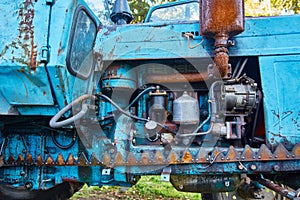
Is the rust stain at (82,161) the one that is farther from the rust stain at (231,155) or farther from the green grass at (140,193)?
the green grass at (140,193)

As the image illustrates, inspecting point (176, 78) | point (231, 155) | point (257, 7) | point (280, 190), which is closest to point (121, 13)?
point (176, 78)

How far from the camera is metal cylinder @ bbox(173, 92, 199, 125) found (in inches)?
86.5

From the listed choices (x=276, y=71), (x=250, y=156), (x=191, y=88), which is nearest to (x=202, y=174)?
(x=250, y=156)

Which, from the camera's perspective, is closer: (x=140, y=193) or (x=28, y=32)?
(x=28, y=32)

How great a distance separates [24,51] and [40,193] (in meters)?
1.42

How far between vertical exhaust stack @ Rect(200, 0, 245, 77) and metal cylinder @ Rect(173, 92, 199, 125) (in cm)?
33

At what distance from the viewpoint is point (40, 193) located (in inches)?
109

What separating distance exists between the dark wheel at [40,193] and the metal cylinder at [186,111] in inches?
47.3

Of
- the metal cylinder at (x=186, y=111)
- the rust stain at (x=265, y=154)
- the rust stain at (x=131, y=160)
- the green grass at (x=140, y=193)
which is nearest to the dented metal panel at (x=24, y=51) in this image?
the rust stain at (x=131, y=160)

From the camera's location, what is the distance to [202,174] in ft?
6.95

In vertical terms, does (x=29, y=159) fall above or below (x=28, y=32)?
below

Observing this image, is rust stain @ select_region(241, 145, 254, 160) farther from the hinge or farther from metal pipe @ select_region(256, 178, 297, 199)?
the hinge

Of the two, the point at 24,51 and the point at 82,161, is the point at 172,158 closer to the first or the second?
the point at 82,161

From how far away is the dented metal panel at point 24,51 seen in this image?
6.56 feet
